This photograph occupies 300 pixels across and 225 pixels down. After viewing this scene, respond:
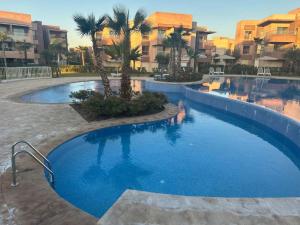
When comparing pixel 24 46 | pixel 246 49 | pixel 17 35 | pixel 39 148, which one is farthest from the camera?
pixel 246 49

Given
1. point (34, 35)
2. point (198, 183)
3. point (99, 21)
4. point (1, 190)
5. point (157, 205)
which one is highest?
point (34, 35)

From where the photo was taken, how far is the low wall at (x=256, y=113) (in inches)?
378

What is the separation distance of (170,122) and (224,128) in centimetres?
279

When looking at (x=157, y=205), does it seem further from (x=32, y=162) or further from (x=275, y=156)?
(x=275, y=156)

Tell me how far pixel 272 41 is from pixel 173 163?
45.7 metres

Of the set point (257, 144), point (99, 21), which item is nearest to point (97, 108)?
point (99, 21)

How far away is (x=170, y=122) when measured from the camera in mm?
12133

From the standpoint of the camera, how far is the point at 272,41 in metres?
44.1

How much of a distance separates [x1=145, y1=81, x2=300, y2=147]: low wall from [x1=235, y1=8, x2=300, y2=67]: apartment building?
1194 inches

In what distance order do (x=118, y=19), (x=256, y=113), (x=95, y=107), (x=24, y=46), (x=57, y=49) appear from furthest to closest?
1. (x=57, y=49)
2. (x=24, y=46)
3. (x=256, y=113)
4. (x=118, y=19)
5. (x=95, y=107)

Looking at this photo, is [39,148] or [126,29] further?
[126,29]

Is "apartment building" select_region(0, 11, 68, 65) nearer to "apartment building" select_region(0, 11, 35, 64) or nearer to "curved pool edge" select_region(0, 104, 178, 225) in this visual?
"apartment building" select_region(0, 11, 35, 64)

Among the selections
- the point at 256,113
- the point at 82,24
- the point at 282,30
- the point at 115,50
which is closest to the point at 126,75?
the point at 115,50

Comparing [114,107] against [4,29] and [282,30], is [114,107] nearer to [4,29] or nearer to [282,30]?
[4,29]
